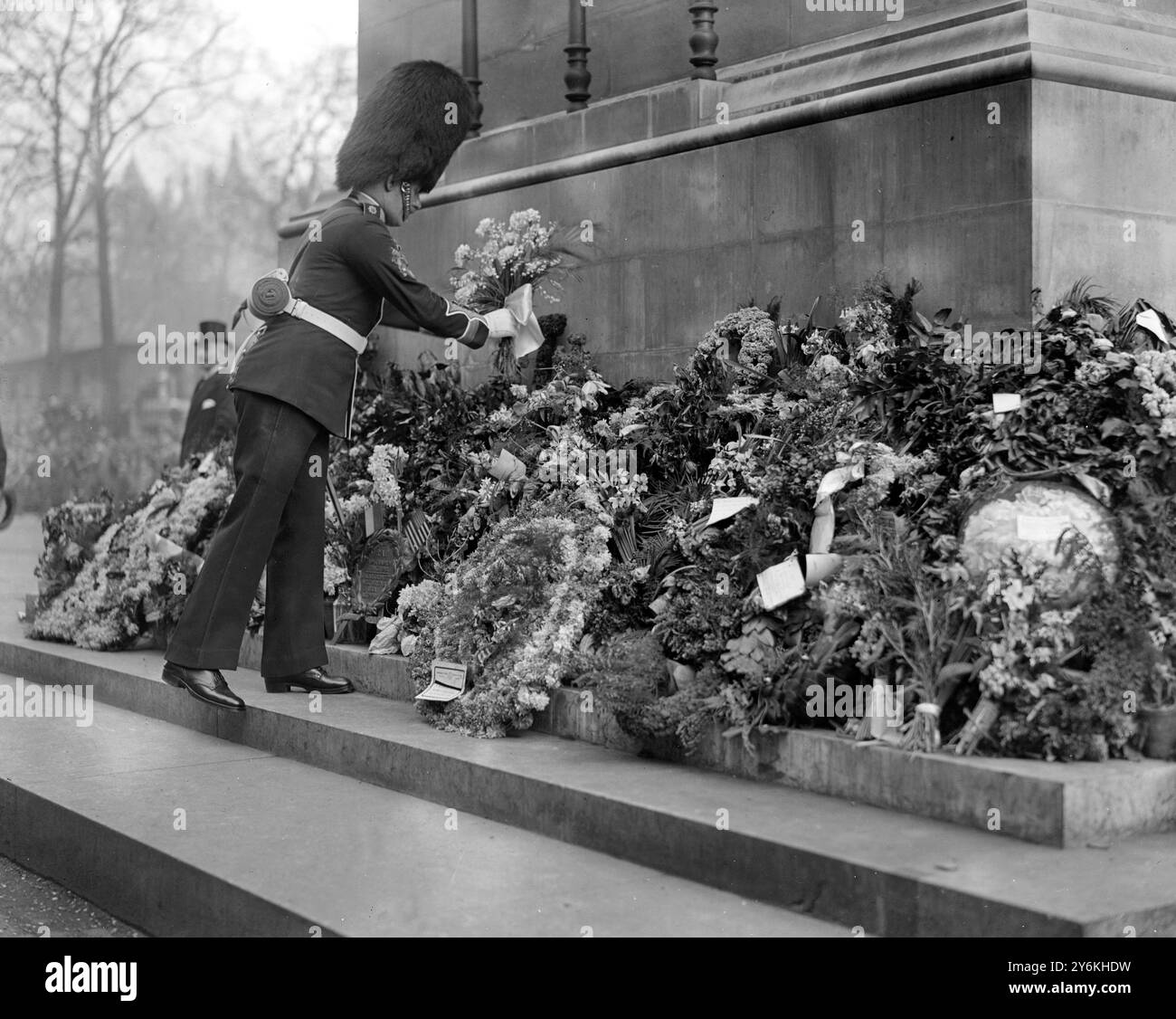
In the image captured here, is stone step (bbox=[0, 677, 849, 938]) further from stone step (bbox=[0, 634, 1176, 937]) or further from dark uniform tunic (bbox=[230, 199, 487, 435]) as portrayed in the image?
dark uniform tunic (bbox=[230, 199, 487, 435])

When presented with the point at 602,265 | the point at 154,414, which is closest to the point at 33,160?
the point at 154,414

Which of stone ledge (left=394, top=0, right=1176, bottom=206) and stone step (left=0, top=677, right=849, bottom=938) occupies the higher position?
stone ledge (left=394, top=0, right=1176, bottom=206)

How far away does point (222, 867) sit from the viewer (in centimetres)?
441

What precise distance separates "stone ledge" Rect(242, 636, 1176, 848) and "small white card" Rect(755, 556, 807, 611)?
446 mm

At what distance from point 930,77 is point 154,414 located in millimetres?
24733

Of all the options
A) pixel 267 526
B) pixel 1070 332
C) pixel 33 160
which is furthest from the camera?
pixel 33 160

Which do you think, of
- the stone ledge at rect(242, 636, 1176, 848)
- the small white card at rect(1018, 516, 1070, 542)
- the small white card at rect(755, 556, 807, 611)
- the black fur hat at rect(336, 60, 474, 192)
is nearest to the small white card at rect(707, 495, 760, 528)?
the small white card at rect(755, 556, 807, 611)

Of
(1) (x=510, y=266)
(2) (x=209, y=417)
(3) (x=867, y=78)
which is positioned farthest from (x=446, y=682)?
(2) (x=209, y=417)

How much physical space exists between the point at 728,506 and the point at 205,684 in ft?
7.28

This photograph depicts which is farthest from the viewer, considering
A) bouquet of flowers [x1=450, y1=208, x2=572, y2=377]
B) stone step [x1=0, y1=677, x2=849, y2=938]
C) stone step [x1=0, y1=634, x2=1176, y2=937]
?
bouquet of flowers [x1=450, y1=208, x2=572, y2=377]

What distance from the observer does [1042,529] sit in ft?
15.2

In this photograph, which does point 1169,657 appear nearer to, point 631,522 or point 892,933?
point 892,933

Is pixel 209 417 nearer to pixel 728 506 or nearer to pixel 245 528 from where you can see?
pixel 245 528

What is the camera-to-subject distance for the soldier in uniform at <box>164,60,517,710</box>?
6.14 metres
